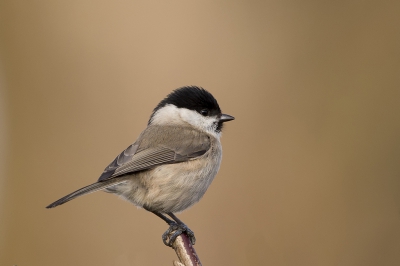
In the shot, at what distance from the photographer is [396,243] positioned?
4219 mm

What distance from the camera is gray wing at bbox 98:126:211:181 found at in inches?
122

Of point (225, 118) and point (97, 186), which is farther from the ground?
point (225, 118)

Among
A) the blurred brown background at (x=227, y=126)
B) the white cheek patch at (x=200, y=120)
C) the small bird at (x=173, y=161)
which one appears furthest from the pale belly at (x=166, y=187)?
the blurred brown background at (x=227, y=126)

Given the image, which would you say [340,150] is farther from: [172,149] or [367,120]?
[172,149]

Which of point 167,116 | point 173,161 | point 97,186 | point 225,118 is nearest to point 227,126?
point 225,118

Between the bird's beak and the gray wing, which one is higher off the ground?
the bird's beak

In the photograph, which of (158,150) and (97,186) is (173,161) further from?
(97,186)

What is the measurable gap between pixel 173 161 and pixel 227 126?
747 mm

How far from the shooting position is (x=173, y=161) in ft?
10.7

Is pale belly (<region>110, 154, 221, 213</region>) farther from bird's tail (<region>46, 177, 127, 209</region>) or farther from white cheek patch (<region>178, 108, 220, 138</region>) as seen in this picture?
white cheek patch (<region>178, 108, 220, 138</region>)

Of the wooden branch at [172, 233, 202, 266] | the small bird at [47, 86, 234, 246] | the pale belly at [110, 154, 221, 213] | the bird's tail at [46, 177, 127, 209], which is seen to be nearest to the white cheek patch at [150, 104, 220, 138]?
the small bird at [47, 86, 234, 246]

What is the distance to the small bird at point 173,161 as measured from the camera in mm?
3115

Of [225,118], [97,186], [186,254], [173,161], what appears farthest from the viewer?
[225,118]

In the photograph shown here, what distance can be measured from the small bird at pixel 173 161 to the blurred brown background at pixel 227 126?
629mm
